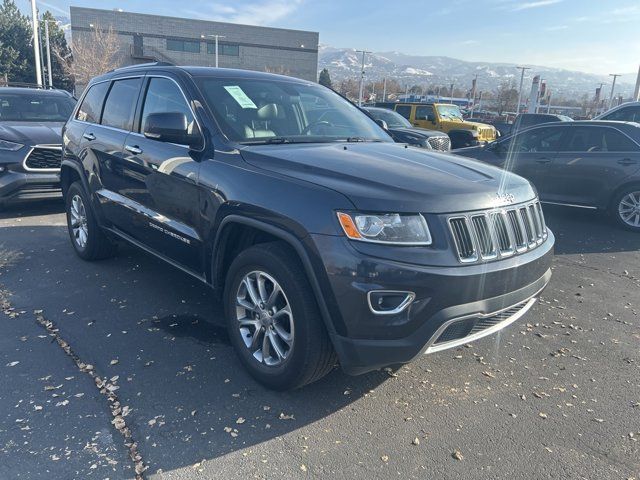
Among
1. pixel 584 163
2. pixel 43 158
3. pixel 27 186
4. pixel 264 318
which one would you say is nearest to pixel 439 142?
pixel 584 163

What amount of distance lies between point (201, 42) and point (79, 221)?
5864 centimetres

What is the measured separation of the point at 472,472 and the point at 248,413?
123 centimetres

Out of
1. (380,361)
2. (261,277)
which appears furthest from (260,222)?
(380,361)

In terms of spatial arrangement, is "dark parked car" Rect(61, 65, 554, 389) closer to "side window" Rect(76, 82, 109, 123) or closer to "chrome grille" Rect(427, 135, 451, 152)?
"side window" Rect(76, 82, 109, 123)

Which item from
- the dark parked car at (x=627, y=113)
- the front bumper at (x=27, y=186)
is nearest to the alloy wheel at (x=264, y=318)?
the front bumper at (x=27, y=186)

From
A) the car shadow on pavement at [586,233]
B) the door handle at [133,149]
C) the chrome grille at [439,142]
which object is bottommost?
the car shadow on pavement at [586,233]

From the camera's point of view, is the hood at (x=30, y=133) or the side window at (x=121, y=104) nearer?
the side window at (x=121, y=104)

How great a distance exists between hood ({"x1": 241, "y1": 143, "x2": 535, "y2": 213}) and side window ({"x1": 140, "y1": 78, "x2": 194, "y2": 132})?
82 centimetres

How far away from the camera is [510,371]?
3.51m

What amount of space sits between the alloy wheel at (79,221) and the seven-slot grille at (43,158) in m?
2.15

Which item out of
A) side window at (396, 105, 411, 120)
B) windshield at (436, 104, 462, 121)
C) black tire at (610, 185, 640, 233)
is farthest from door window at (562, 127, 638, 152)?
side window at (396, 105, 411, 120)

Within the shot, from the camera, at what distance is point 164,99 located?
13.6 feet

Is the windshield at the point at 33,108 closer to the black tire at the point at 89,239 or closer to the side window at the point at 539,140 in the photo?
the black tire at the point at 89,239

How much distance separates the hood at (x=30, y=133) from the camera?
7.49 metres
